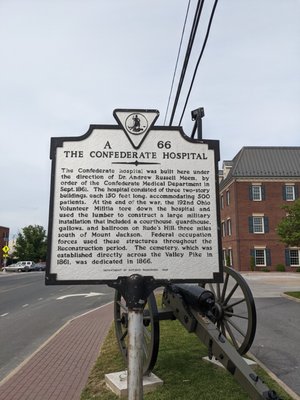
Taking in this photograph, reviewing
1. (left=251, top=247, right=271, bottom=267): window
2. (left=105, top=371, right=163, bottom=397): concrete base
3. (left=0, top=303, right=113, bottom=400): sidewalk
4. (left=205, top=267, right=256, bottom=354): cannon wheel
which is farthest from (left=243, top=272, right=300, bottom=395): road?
(left=251, top=247, right=271, bottom=267): window

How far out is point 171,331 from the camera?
866cm

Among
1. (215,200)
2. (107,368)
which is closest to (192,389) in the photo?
(107,368)

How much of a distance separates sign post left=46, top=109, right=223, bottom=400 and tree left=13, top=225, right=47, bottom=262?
78866 millimetres

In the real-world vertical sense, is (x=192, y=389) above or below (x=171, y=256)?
below

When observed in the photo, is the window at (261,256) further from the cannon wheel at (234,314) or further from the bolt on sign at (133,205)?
the bolt on sign at (133,205)

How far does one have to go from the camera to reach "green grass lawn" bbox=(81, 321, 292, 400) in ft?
15.8

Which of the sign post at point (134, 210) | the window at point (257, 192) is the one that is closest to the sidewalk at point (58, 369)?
the sign post at point (134, 210)

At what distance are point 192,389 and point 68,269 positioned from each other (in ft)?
8.50

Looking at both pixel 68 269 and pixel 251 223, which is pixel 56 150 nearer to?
pixel 68 269

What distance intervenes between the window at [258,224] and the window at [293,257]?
121 inches

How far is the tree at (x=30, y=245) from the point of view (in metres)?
79.0

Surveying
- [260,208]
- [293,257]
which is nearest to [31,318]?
[260,208]

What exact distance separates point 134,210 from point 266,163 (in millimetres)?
42673

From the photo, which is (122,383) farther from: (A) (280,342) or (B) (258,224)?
(B) (258,224)
